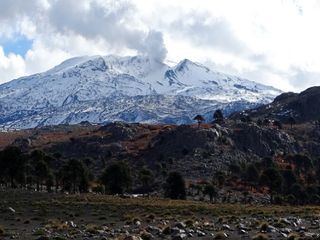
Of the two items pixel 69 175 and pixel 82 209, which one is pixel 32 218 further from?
pixel 69 175

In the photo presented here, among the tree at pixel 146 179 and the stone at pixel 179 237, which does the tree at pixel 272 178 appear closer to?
the tree at pixel 146 179

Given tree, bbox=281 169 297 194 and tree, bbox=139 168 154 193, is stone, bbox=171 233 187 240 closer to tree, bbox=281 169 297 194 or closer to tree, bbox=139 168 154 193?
tree, bbox=139 168 154 193

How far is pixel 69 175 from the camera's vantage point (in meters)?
112

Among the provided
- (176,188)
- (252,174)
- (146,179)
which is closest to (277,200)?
(176,188)

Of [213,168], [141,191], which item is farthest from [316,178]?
[141,191]

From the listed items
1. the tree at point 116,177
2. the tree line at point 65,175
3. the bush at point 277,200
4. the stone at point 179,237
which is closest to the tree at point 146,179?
the tree line at point 65,175

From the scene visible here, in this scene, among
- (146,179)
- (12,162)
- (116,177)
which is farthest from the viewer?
(146,179)

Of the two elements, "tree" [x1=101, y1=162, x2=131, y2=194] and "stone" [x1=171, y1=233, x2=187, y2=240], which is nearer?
"stone" [x1=171, y1=233, x2=187, y2=240]

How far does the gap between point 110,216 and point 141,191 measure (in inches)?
4318

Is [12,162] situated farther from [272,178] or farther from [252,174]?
[252,174]

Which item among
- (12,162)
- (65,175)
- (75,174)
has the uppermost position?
(12,162)

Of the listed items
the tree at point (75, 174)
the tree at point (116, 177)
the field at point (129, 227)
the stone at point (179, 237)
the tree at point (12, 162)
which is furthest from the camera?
the tree at point (116, 177)

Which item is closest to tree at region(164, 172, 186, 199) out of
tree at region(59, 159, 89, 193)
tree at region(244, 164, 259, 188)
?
tree at region(59, 159, 89, 193)

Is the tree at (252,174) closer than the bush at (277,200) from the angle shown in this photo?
No
